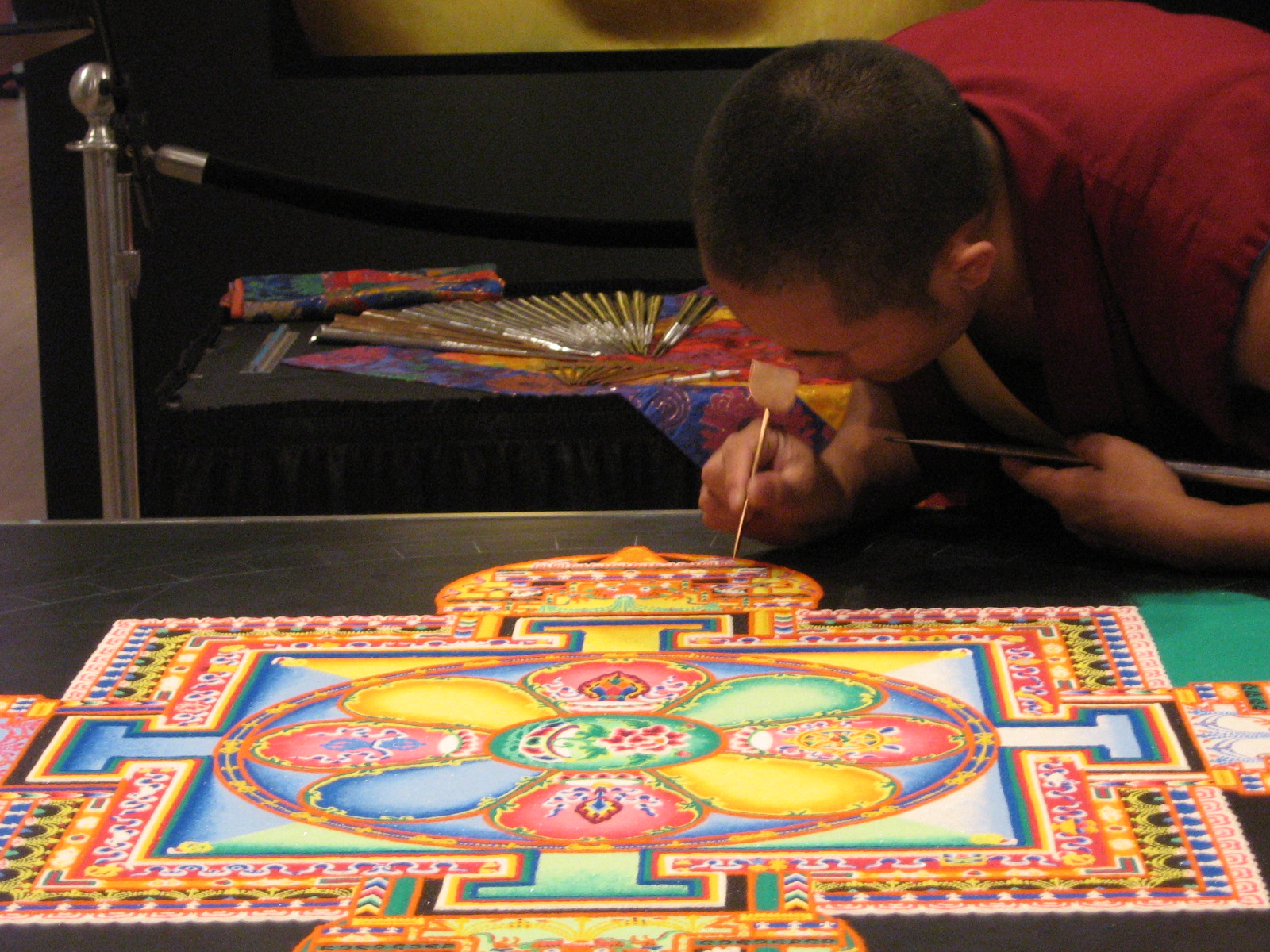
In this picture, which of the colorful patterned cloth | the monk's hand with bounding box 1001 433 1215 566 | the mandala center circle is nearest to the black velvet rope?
the colorful patterned cloth

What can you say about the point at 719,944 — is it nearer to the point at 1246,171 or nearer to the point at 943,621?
the point at 943,621

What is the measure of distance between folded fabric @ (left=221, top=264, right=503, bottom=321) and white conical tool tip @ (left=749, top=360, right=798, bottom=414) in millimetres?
1783

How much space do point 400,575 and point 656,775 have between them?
448 millimetres

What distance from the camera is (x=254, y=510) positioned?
2377 mm

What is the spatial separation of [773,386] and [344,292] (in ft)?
6.09

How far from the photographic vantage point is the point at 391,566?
1338 millimetres

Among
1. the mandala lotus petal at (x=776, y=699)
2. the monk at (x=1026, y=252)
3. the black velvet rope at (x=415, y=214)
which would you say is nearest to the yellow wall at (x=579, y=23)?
the black velvet rope at (x=415, y=214)

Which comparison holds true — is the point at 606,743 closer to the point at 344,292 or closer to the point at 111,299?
the point at 111,299

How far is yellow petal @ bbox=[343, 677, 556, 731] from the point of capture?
3.41ft

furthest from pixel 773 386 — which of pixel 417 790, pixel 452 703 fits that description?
pixel 417 790

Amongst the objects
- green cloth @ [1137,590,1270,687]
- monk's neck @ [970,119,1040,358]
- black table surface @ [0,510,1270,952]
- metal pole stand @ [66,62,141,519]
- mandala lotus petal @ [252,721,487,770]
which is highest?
metal pole stand @ [66,62,141,519]

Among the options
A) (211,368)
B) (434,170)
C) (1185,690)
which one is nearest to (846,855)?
(1185,690)

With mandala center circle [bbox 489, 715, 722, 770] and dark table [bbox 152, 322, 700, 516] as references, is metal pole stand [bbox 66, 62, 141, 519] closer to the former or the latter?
dark table [bbox 152, 322, 700, 516]

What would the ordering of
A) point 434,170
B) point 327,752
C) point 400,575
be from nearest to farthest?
point 327,752
point 400,575
point 434,170
